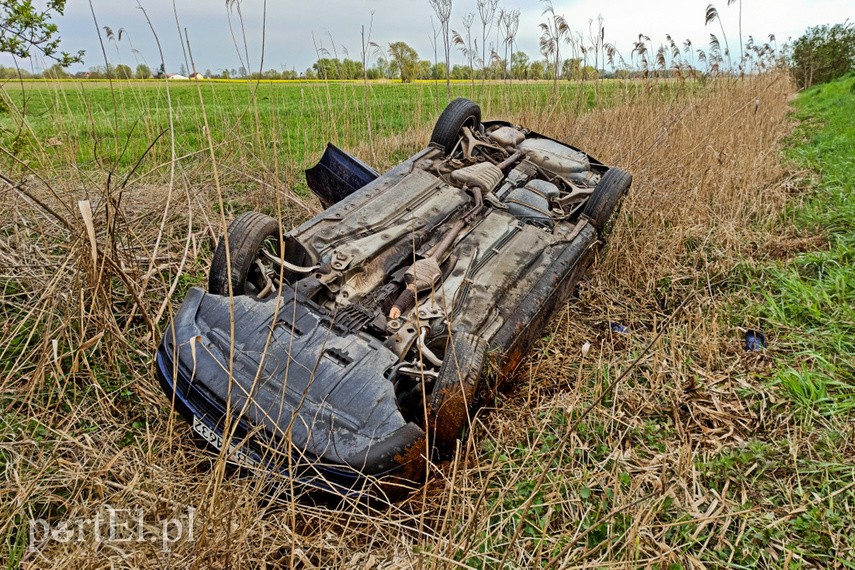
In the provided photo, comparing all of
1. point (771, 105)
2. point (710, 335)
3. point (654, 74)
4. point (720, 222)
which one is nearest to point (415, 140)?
point (654, 74)

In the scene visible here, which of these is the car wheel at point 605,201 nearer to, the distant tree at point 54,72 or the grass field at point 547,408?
the grass field at point 547,408

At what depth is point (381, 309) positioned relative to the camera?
2.75m

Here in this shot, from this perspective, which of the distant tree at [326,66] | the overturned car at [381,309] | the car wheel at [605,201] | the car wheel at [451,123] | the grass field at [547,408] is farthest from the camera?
the distant tree at [326,66]

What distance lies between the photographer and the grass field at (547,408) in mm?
1837

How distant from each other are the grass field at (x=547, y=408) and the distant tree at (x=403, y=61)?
2056mm

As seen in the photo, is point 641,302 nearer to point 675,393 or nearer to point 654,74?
point 675,393

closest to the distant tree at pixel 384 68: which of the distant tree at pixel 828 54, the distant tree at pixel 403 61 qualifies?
the distant tree at pixel 403 61

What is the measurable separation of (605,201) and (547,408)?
1.61 meters

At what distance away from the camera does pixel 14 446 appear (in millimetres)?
2236

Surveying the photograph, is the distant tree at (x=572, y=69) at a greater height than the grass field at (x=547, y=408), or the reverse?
the distant tree at (x=572, y=69)

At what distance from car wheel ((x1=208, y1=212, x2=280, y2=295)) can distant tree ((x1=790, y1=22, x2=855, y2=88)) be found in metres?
17.6

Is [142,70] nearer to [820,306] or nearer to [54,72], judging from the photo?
[54,72]

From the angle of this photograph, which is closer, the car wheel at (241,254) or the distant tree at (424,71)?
the car wheel at (241,254)

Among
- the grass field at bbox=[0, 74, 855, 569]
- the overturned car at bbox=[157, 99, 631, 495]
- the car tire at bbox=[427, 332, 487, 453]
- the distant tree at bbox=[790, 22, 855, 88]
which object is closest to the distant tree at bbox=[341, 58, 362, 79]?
the grass field at bbox=[0, 74, 855, 569]
